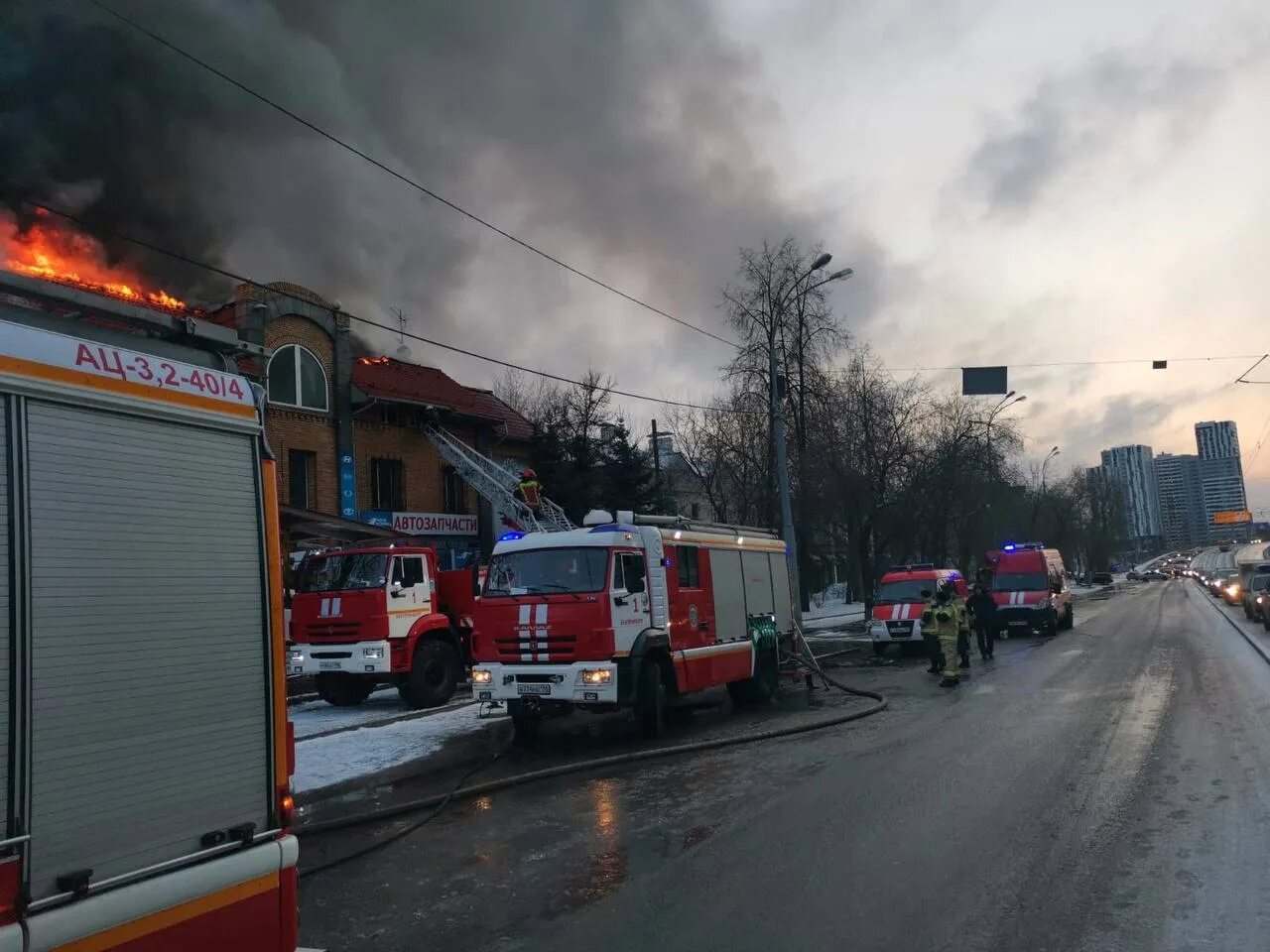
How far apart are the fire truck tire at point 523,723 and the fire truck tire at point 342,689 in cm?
471

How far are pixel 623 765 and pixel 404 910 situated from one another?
4.29 m

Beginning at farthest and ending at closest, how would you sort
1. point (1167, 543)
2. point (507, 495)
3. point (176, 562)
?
point (1167, 543), point (507, 495), point (176, 562)

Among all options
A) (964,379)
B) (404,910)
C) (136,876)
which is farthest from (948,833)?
(964,379)

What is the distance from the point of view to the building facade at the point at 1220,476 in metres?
95.1

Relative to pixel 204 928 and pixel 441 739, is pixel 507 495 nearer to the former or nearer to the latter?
pixel 441 739

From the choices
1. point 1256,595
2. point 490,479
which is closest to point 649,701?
point 490,479

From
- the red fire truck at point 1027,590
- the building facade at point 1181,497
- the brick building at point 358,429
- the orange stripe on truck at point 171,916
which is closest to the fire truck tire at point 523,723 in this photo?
the orange stripe on truck at point 171,916

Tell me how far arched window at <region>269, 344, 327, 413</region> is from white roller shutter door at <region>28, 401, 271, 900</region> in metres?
23.0

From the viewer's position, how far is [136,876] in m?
3.01

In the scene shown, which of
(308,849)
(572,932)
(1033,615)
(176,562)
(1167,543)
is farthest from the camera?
(1167,543)

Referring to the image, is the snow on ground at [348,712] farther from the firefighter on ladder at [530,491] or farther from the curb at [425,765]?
the firefighter on ladder at [530,491]

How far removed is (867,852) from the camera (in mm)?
6012

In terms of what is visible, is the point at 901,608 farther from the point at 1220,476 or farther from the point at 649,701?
the point at 1220,476

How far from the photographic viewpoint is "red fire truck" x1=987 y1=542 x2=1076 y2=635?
80.8 ft
